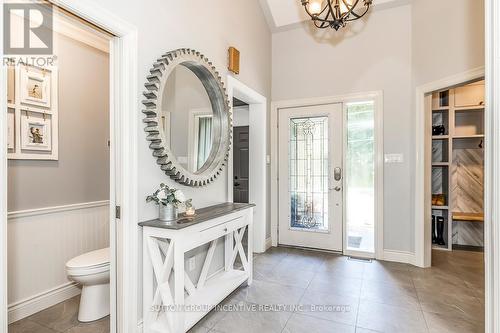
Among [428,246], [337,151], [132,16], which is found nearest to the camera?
[132,16]

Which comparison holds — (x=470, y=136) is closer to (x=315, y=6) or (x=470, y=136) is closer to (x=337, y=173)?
(x=337, y=173)

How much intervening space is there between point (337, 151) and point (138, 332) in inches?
119

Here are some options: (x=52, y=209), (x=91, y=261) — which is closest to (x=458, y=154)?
(x=91, y=261)

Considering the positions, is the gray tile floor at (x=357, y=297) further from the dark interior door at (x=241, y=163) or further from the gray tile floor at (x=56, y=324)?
the dark interior door at (x=241, y=163)

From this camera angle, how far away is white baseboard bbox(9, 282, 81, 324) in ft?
7.00

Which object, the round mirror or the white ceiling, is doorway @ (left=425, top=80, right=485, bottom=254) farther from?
the round mirror

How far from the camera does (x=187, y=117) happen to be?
2379mm

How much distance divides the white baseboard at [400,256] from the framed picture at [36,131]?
12.8ft

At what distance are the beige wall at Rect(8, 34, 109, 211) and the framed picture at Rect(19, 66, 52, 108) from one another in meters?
0.12

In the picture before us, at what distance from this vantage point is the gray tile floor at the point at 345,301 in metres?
2.06

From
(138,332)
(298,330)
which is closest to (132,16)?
(138,332)

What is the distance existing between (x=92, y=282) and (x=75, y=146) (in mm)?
1328

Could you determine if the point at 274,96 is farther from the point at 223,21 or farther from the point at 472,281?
the point at 472,281

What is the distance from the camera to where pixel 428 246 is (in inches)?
130
